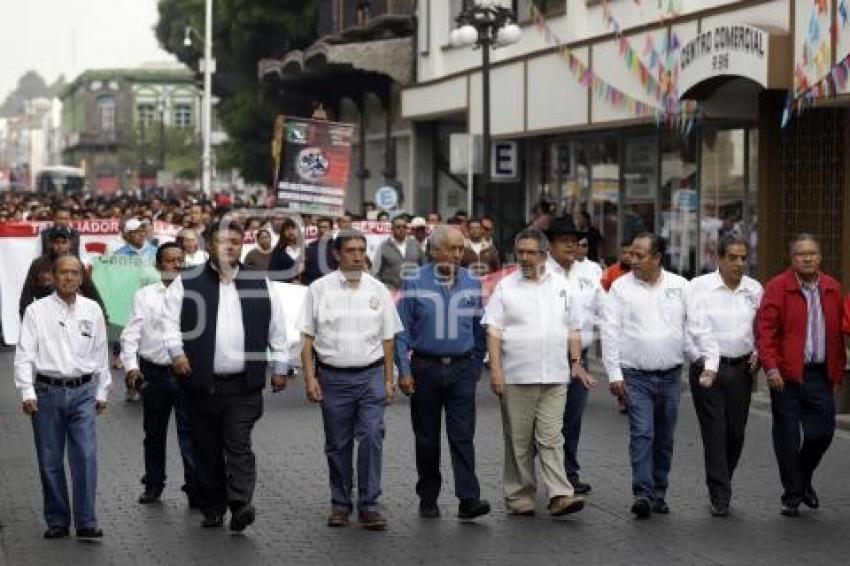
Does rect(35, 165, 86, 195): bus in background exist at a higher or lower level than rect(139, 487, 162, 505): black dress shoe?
higher

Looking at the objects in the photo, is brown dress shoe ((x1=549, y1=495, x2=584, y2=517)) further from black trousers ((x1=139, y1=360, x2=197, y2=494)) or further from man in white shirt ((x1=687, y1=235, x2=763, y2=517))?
black trousers ((x1=139, y1=360, x2=197, y2=494))

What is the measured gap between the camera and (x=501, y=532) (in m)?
10.9

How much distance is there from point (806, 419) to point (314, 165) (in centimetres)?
1581

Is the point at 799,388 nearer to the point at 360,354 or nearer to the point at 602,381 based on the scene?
the point at 360,354

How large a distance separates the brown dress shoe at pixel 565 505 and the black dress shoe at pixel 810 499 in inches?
59.2

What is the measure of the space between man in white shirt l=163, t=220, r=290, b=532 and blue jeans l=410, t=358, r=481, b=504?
0.93 meters

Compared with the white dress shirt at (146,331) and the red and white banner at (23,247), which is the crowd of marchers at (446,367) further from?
the red and white banner at (23,247)

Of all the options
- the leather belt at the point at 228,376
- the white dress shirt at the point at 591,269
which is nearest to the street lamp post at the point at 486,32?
the white dress shirt at the point at 591,269

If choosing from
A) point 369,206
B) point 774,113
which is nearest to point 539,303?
point 774,113

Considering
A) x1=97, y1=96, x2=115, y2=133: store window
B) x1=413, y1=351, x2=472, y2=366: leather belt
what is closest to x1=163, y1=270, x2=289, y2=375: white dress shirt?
x1=413, y1=351, x2=472, y2=366: leather belt

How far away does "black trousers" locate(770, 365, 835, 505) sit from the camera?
38.5ft

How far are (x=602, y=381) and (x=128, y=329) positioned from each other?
9096 millimetres

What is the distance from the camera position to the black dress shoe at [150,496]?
1208cm

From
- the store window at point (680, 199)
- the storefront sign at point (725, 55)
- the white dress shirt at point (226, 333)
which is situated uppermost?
the storefront sign at point (725, 55)
